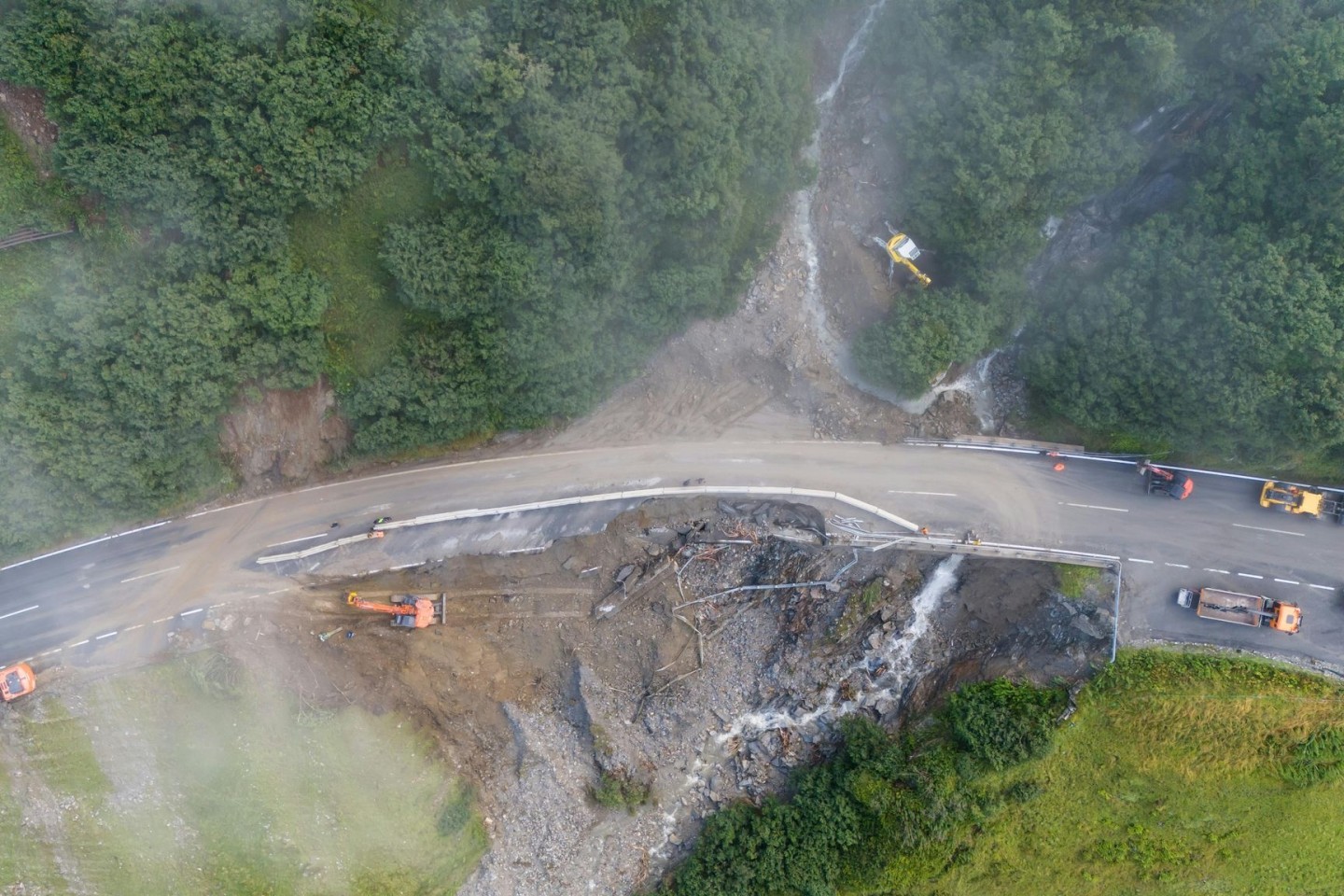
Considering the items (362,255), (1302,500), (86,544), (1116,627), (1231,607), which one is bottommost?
(1116,627)

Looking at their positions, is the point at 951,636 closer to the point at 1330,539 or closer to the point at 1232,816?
the point at 1232,816

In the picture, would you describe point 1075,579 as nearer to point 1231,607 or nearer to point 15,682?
point 1231,607

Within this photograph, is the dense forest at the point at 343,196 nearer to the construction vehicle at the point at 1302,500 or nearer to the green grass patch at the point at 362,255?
the green grass patch at the point at 362,255

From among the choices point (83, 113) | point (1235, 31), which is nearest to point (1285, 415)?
point (1235, 31)

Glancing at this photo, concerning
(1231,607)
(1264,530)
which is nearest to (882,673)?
(1231,607)

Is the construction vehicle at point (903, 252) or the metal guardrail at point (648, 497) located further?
the metal guardrail at point (648, 497)

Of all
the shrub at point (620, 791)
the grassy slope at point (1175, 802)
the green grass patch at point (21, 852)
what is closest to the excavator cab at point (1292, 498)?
the grassy slope at point (1175, 802)

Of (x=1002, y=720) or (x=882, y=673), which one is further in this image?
(x=882, y=673)

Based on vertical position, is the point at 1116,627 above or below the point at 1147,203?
below
